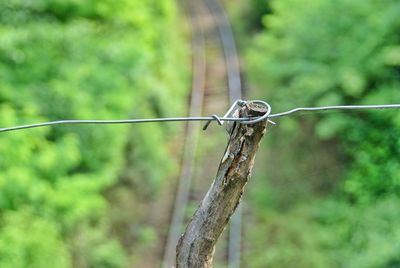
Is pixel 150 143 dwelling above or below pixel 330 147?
above

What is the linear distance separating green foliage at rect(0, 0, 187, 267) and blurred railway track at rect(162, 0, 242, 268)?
23.3 inches

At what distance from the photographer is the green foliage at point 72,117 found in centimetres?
715

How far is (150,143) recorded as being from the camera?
10.9 metres

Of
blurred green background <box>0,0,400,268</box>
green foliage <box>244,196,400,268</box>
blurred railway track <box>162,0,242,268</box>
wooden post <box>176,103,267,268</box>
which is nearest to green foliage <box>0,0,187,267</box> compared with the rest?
blurred green background <box>0,0,400,268</box>

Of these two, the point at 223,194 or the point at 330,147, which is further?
the point at 330,147

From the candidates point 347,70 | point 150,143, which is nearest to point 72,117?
point 150,143

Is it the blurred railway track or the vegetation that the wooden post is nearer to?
the vegetation

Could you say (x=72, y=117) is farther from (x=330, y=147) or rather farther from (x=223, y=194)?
(x=223, y=194)

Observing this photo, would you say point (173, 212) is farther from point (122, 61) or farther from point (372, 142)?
point (372, 142)

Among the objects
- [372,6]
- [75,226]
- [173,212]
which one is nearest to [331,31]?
[372,6]

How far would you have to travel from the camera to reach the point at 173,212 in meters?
10.6

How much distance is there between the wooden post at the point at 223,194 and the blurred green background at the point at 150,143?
2820mm

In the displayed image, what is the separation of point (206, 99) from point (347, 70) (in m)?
5.04

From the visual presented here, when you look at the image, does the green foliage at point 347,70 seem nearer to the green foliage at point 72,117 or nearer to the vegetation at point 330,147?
the vegetation at point 330,147
